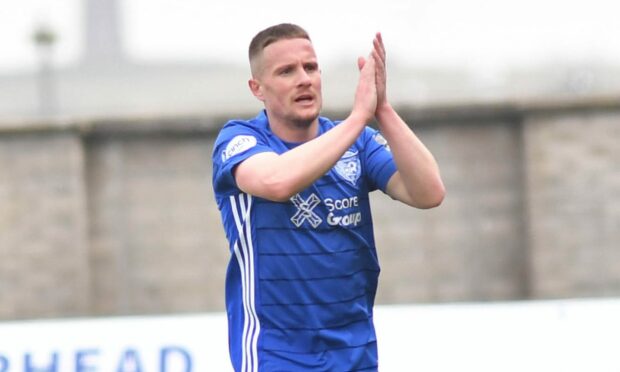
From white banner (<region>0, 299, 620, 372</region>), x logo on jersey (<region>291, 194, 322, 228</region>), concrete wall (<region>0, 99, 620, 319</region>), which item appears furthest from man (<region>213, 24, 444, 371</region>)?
concrete wall (<region>0, 99, 620, 319</region>)

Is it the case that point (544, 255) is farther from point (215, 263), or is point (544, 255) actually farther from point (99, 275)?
point (99, 275)

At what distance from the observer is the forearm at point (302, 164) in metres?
3.36

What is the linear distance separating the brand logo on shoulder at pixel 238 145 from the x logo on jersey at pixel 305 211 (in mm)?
197

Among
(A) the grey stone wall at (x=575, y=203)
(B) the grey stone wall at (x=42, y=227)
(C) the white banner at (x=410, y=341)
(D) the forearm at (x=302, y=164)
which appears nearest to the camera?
(D) the forearm at (x=302, y=164)

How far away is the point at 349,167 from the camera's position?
3705mm

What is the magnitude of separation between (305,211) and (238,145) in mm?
271

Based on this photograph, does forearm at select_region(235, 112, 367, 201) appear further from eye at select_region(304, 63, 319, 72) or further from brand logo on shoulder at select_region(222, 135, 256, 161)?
eye at select_region(304, 63, 319, 72)

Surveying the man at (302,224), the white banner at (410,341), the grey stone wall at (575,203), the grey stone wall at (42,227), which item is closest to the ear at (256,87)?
the man at (302,224)

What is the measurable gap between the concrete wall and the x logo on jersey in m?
8.27

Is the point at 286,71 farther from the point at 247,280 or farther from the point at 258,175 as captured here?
the point at 247,280

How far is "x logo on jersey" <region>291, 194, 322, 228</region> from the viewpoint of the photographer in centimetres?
359

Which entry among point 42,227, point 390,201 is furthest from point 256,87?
point 42,227

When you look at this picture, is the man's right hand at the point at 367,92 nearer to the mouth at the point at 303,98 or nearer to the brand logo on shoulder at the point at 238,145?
the mouth at the point at 303,98

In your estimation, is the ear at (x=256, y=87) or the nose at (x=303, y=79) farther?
the ear at (x=256, y=87)
